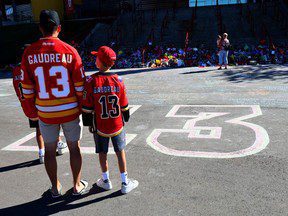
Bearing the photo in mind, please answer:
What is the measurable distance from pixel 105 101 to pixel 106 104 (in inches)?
1.5

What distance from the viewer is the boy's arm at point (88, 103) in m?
3.43

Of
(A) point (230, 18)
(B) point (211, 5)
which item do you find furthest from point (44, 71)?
(B) point (211, 5)

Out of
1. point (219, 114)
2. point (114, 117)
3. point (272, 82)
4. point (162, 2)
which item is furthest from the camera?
point (162, 2)

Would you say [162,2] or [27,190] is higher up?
[162,2]

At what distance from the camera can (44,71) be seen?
330 cm

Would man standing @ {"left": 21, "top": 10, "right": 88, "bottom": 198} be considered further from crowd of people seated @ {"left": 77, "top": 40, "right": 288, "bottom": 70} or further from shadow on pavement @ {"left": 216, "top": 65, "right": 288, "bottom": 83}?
crowd of people seated @ {"left": 77, "top": 40, "right": 288, "bottom": 70}

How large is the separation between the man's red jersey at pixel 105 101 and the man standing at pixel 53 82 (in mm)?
108

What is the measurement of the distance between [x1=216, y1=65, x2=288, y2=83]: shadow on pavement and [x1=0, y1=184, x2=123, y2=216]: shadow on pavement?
7.99 m

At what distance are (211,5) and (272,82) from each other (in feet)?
49.0

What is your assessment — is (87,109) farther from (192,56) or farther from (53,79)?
(192,56)

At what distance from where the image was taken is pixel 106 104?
11.5 feet

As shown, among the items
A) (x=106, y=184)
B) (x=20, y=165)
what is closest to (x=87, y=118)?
(x=106, y=184)

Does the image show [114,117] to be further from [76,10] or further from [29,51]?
[76,10]

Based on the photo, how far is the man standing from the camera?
326cm
